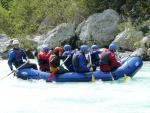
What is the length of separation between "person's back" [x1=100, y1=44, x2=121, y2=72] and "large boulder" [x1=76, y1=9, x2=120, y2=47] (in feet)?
38.1

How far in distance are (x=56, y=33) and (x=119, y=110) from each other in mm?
16406

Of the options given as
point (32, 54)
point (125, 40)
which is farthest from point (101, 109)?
point (32, 54)

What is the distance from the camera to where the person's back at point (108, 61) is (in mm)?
12164

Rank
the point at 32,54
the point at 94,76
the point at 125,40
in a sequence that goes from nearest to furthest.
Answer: the point at 94,76, the point at 125,40, the point at 32,54

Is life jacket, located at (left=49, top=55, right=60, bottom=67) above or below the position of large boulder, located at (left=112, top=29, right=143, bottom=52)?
above

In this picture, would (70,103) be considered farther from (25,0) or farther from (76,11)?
(25,0)

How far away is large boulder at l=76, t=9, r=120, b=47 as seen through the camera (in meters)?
24.0

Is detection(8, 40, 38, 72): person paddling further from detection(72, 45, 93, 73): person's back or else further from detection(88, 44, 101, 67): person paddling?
detection(88, 44, 101, 67): person paddling

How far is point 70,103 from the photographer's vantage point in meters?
9.46

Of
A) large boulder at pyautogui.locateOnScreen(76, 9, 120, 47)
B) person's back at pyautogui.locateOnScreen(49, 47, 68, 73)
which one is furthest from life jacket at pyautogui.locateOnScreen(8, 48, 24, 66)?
large boulder at pyautogui.locateOnScreen(76, 9, 120, 47)

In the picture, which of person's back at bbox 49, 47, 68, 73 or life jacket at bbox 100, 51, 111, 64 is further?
person's back at bbox 49, 47, 68, 73

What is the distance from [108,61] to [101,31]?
1199 cm

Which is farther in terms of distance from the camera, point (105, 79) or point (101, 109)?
point (105, 79)

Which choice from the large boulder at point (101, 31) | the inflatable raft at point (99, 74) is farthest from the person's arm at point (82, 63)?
the large boulder at point (101, 31)
